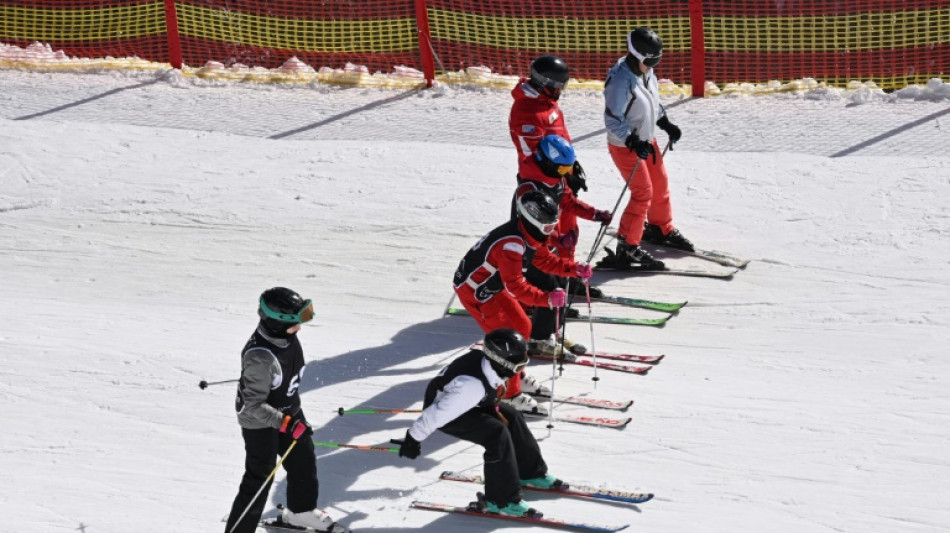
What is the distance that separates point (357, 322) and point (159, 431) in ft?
6.67

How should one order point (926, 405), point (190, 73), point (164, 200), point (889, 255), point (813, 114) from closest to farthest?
point (926, 405)
point (889, 255)
point (164, 200)
point (813, 114)
point (190, 73)

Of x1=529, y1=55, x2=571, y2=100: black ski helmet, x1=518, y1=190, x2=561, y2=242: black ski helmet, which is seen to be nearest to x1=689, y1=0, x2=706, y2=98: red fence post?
x1=529, y1=55, x2=571, y2=100: black ski helmet

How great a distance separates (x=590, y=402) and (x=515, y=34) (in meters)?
7.06

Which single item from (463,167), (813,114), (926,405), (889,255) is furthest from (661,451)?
(813,114)

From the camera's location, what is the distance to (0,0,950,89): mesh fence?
1338cm

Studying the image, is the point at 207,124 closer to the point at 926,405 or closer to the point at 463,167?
the point at 463,167

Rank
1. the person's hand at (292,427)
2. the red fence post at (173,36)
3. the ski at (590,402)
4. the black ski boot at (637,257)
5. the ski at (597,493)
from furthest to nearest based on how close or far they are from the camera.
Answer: the red fence post at (173,36) → the black ski boot at (637,257) → the ski at (590,402) → the ski at (597,493) → the person's hand at (292,427)

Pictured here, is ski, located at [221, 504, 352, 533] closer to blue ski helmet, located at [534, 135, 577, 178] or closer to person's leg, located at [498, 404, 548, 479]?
person's leg, located at [498, 404, 548, 479]

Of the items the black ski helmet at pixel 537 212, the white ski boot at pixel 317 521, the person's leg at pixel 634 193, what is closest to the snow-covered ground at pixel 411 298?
the white ski boot at pixel 317 521

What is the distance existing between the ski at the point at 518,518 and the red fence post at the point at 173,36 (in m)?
9.34

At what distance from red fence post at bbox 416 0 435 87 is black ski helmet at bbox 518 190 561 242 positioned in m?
6.68

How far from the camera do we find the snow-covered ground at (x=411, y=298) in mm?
7074

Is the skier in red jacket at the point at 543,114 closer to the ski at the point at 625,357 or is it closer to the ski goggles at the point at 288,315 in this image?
the ski at the point at 625,357

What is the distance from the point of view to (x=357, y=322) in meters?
9.50
